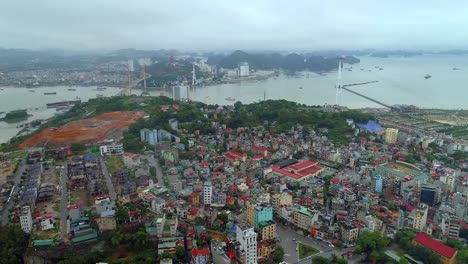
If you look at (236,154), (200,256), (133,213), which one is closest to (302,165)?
(236,154)

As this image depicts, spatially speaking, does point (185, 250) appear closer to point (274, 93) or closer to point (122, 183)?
point (122, 183)

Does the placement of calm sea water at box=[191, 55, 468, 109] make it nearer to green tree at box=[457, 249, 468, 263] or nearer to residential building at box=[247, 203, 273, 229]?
residential building at box=[247, 203, 273, 229]

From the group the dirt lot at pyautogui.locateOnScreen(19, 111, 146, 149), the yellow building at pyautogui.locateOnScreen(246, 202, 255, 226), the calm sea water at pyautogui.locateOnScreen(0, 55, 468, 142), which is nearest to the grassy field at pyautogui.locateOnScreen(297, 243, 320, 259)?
the yellow building at pyautogui.locateOnScreen(246, 202, 255, 226)

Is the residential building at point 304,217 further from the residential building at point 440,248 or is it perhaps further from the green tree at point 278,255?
the residential building at point 440,248

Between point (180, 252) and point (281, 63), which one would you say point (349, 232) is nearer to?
point (180, 252)

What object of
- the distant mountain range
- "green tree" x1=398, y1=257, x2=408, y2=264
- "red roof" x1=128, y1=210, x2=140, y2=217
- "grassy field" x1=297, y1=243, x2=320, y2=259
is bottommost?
"grassy field" x1=297, y1=243, x2=320, y2=259

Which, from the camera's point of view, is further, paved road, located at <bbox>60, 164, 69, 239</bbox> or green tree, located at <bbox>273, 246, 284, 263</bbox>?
paved road, located at <bbox>60, 164, 69, 239</bbox>
